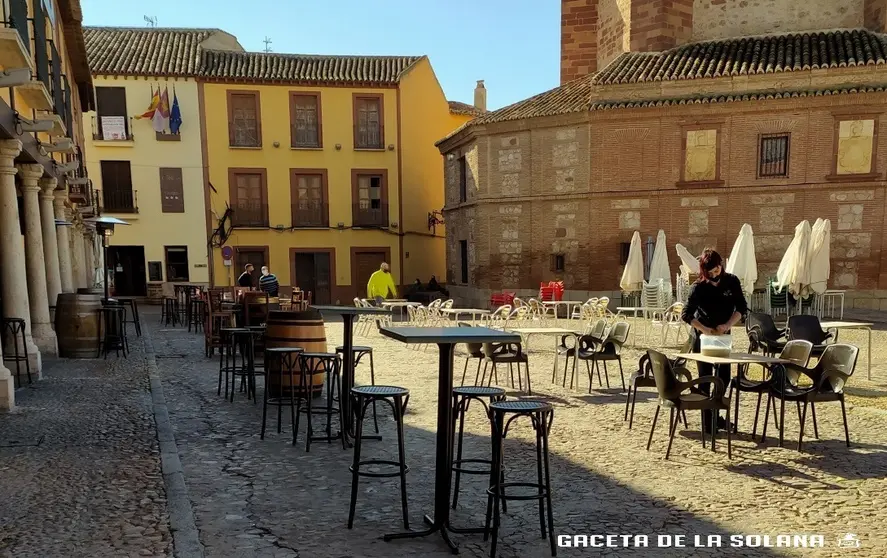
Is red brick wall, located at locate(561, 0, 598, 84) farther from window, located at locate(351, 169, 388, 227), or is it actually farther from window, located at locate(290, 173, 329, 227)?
window, located at locate(290, 173, 329, 227)

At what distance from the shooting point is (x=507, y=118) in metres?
21.3

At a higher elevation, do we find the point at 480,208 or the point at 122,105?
the point at 122,105

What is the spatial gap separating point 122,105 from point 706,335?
2573 centimetres

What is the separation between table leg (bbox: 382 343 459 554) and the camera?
3643 mm

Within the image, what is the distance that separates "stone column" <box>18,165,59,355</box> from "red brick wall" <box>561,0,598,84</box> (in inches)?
809

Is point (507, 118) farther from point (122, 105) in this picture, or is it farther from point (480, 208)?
point (122, 105)

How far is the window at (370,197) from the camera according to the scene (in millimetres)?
26531

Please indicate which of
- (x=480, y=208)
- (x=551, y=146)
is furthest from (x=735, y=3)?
(x=480, y=208)

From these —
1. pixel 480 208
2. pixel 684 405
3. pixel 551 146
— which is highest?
pixel 551 146

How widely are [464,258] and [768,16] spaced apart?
44.9ft

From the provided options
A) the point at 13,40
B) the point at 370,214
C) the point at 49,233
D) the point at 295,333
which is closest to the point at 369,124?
→ the point at 370,214

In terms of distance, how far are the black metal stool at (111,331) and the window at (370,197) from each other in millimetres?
15715

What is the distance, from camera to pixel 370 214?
26.7 metres

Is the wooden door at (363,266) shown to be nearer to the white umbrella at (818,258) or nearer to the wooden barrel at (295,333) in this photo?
the white umbrella at (818,258)
